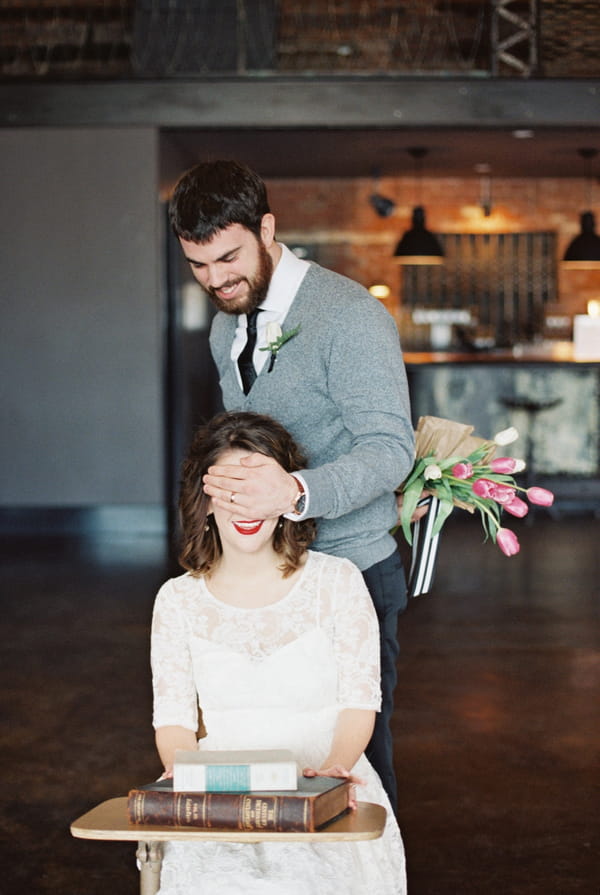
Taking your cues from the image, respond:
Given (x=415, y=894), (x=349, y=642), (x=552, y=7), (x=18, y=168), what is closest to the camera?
(x=349, y=642)

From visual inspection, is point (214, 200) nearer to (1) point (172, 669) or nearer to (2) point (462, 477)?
(2) point (462, 477)

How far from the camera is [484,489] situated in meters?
2.10

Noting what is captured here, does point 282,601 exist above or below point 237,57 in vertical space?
below

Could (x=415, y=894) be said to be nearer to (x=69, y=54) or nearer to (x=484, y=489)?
(x=484, y=489)

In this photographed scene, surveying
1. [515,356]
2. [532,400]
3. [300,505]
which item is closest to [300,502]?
[300,505]

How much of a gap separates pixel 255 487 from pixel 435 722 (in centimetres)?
230

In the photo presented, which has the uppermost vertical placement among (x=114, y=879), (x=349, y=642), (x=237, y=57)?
(x=237, y=57)

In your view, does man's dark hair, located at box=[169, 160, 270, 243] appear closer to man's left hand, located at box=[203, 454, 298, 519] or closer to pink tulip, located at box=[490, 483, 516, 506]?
man's left hand, located at box=[203, 454, 298, 519]

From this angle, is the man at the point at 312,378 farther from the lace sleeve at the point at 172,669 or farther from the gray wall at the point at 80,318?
the gray wall at the point at 80,318

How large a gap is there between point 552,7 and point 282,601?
7744 mm

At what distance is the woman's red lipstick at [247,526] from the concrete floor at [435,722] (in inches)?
47.1

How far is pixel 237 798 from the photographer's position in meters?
1.48

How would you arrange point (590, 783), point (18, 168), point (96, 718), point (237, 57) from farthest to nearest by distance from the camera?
point (237, 57) < point (18, 168) < point (96, 718) < point (590, 783)

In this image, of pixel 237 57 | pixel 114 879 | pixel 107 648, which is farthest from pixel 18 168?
pixel 114 879
